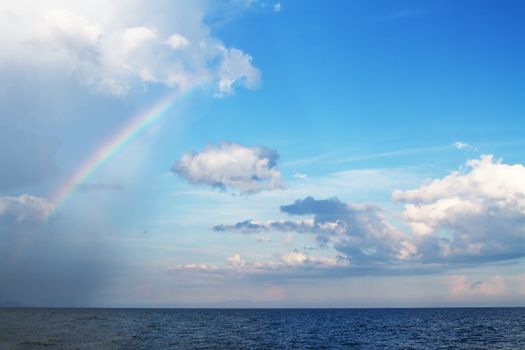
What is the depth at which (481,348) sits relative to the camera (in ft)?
256

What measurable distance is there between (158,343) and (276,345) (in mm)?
19307

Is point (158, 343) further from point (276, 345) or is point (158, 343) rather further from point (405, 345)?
point (405, 345)

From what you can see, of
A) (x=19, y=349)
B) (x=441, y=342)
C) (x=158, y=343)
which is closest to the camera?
(x=19, y=349)

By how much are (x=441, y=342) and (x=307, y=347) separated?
26.1 metres

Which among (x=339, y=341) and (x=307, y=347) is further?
(x=339, y=341)

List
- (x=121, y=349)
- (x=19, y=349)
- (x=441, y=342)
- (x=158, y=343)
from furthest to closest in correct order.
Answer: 1. (x=441, y=342)
2. (x=158, y=343)
3. (x=121, y=349)
4. (x=19, y=349)

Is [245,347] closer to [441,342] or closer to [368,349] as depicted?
[368,349]

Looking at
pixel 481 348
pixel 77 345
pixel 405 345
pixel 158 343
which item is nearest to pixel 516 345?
pixel 481 348

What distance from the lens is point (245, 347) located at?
248 feet

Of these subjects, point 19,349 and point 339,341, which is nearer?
point 19,349

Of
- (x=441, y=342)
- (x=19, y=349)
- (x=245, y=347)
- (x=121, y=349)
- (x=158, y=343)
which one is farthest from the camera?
(x=441, y=342)

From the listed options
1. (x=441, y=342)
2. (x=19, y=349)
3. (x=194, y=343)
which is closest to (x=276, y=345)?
(x=194, y=343)

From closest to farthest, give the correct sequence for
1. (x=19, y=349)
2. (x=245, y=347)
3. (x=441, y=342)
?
(x=19, y=349)
(x=245, y=347)
(x=441, y=342)

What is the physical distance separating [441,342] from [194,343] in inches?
1719
